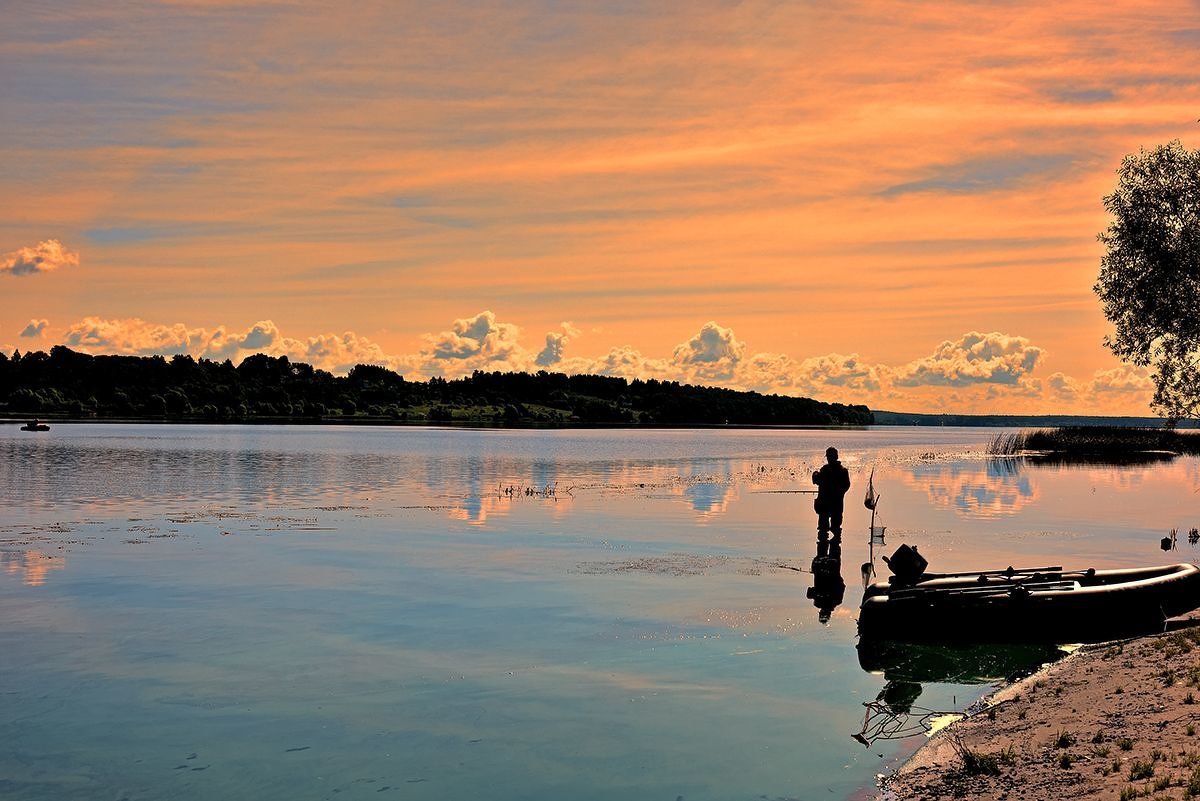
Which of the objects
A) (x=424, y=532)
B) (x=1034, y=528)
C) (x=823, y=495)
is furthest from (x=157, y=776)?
(x=1034, y=528)

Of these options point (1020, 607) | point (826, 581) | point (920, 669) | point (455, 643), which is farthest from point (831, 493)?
point (455, 643)

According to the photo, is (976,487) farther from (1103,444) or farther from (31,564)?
A: (31,564)

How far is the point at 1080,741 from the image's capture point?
12180 mm

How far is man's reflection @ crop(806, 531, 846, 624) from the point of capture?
22.9 metres

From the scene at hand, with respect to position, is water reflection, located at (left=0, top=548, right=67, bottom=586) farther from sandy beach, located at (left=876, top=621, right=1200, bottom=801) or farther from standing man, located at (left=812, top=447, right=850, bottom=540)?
sandy beach, located at (left=876, top=621, right=1200, bottom=801)

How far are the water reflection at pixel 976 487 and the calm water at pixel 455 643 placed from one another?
3.30ft

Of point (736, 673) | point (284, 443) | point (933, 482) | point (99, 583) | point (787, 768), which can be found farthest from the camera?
point (284, 443)

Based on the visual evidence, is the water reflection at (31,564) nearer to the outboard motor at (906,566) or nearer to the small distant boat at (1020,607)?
the small distant boat at (1020,607)

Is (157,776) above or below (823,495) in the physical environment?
below

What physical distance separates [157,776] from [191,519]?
92.3 feet

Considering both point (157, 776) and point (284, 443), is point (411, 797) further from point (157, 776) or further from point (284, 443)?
point (284, 443)

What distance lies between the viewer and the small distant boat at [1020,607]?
18.9 m

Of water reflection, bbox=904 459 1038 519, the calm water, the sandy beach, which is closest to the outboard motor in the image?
the calm water

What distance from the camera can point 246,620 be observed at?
20938mm
